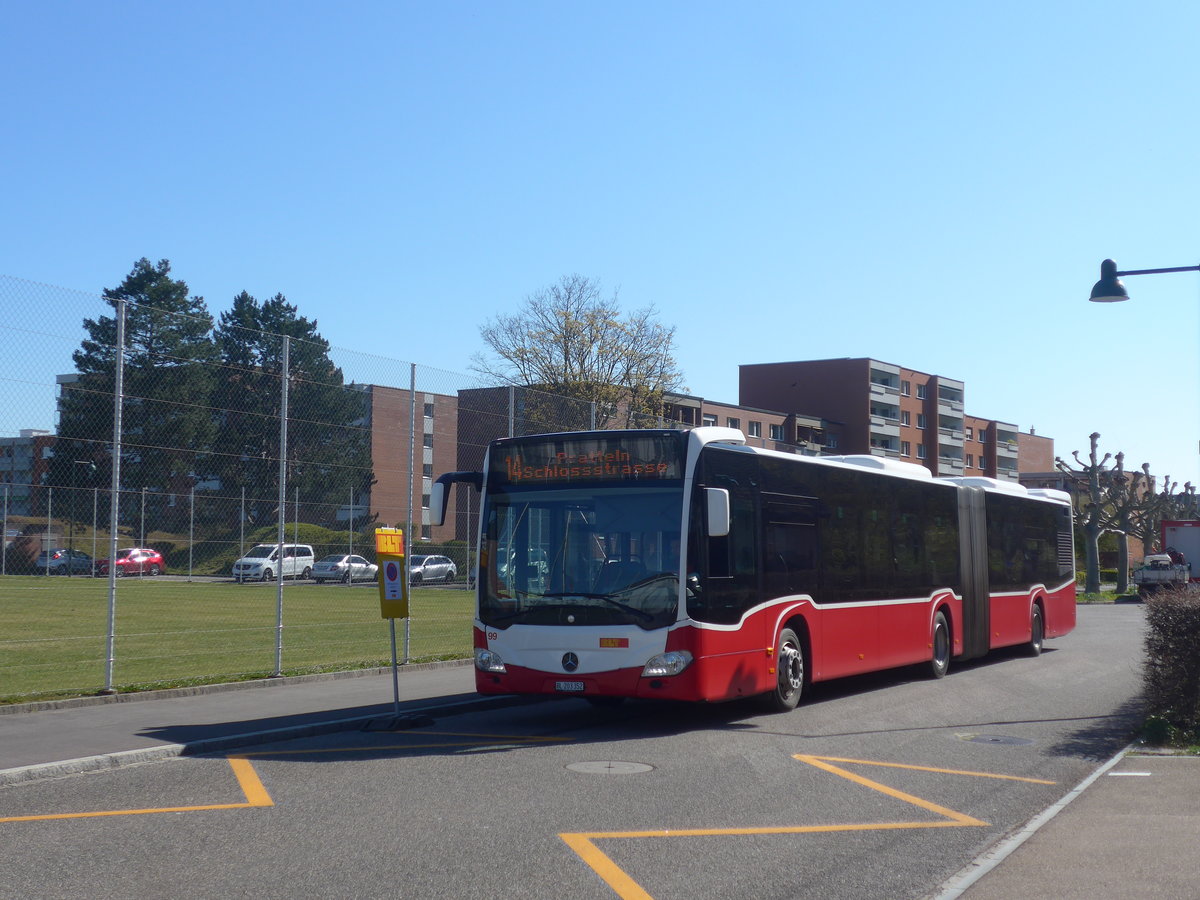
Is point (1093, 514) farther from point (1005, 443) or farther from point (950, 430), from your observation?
point (1005, 443)

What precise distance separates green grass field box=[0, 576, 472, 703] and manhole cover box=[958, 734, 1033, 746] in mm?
8683

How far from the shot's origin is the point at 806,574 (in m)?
14.1

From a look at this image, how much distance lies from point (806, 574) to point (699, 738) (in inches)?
118

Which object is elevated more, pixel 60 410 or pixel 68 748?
pixel 60 410

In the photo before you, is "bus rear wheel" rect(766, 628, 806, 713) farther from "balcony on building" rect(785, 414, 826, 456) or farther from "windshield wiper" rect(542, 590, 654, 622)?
"balcony on building" rect(785, 414, 826, 456)

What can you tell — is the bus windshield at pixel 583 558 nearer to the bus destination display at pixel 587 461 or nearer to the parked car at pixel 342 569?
the bus destination display at pixel 587 461

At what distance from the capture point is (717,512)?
1154cm

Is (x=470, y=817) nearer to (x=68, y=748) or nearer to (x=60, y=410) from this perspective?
(x=68, y=748)

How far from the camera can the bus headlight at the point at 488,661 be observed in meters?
12.4

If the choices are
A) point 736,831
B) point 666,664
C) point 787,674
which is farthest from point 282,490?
point 736,831

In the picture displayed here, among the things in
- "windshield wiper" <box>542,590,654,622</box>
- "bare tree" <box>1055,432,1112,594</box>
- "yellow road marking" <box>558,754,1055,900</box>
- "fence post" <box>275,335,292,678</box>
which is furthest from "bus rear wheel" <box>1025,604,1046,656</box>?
"bare tree" <box>1055,432,1112,594</box>

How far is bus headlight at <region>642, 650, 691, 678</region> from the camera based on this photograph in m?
11.7

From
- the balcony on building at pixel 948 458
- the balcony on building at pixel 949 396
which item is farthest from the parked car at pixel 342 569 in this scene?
the balcony on building at pixel 949 396

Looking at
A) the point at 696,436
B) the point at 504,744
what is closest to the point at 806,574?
the point at 696,436
